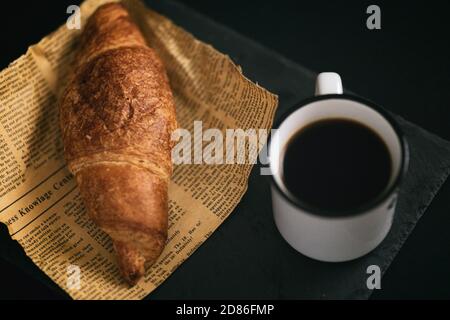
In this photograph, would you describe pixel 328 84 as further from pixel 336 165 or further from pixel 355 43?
pixel 355 43

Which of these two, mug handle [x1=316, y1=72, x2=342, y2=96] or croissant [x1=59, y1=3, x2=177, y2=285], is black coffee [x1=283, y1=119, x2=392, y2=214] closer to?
mug handle [x1=316, y1=72, x2=342, y2=96]

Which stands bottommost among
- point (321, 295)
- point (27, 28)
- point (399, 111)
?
point (321, 295)

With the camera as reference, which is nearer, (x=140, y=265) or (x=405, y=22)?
(x=140, y=265)

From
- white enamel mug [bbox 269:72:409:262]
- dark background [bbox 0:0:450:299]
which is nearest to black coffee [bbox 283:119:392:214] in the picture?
white enamel mug [bbox 269:72:409:262]

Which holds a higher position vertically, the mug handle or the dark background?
the mug handle

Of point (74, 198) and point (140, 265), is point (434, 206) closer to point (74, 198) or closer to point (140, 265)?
point (140, 265)

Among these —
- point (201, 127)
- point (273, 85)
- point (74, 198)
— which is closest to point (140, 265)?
point (74, 198)
